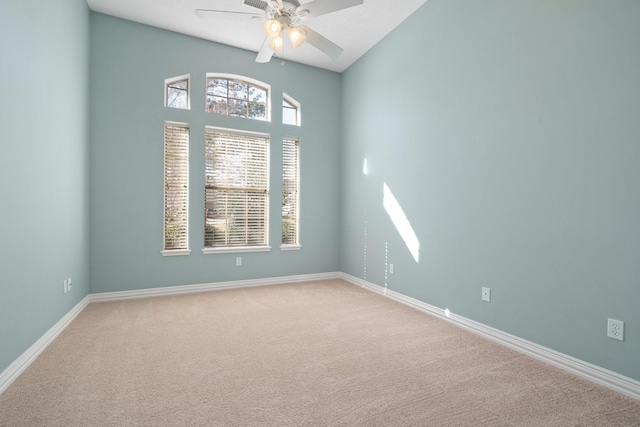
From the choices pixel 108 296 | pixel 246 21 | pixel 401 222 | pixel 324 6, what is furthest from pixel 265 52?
pixel 108 296

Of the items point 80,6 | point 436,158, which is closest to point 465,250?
point 436,158

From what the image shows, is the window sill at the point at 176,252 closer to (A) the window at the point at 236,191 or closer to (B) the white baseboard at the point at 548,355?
(A) the window at the point at 236,191

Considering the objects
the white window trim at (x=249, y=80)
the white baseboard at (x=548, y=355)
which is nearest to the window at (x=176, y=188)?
the white window trim at (x=249, y=80)

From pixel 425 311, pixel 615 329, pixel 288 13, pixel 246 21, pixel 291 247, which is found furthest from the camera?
pixel 291 247

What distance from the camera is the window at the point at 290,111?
16.5ft

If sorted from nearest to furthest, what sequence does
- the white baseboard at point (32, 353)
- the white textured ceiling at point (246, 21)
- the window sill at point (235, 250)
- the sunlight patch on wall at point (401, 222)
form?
the white baseboard at point (32, 353)
the white textured ceiling at point (246, 21)
the sunlight patch on wall at point (401, 222)
the window sill at point (235, 250)

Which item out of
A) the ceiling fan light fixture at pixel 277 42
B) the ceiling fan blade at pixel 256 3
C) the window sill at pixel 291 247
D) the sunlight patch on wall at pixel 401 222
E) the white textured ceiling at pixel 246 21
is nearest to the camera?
the ceiling fan blade at pixel 256 3

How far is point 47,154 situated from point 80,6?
1910mm

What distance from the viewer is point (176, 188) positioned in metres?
4.29

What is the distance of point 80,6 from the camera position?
135 inches

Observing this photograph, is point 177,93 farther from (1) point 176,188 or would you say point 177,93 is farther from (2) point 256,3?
(2) point 256,3

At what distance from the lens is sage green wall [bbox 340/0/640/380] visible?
6.81ft

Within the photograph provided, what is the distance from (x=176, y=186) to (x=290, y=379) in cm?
312

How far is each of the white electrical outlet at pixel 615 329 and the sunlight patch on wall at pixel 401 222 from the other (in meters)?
1.78
